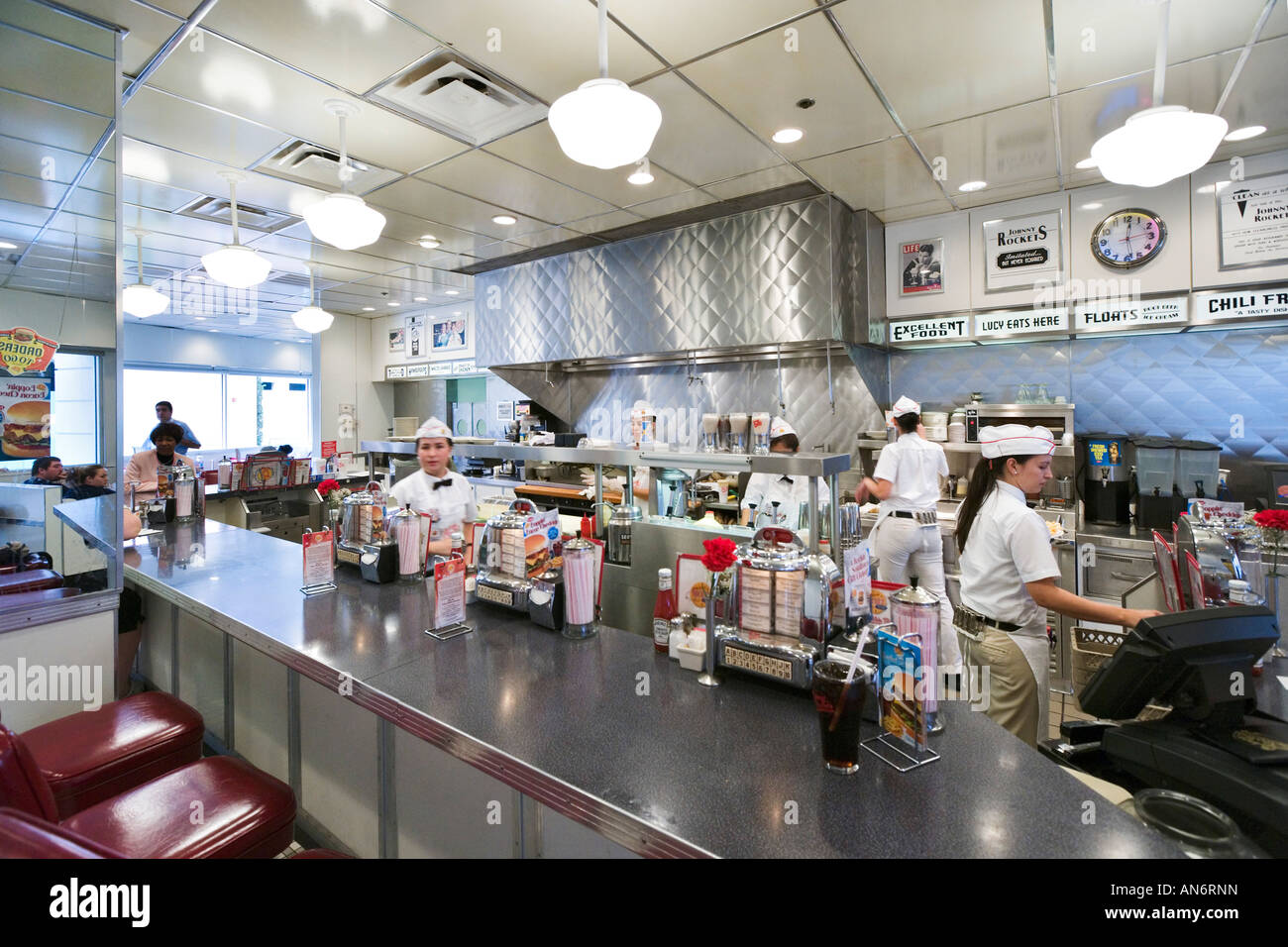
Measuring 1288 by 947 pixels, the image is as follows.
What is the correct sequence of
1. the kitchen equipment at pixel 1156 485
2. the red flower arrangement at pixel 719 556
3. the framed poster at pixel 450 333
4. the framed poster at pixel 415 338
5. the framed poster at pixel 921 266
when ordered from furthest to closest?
the framed poster at pixel 415 338 < the framed poster at pixel 450 333 < the framed poster at pixel 921 266 < the kitchen equipment at pixel 1156 485 < the red flower arrangement at pixel 719 556

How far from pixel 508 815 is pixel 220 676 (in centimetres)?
193

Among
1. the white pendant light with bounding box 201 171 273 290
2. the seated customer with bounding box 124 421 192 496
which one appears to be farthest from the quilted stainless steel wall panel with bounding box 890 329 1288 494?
the seated customer with bounding box 124 421 192 496

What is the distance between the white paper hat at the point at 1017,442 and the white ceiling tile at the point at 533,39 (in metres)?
2.19

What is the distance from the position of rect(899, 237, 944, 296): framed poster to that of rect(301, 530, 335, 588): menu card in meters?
4.41

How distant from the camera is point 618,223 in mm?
5000

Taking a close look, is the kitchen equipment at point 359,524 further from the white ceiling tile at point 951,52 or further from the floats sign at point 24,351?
the white ceiling tile at point 951,52

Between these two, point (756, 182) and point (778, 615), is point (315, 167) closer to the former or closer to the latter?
point (756, 182)

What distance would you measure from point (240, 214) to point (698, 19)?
397 cm

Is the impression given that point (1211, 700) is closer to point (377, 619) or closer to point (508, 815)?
point (508, 815)

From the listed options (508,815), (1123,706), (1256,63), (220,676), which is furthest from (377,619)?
(1256,63)

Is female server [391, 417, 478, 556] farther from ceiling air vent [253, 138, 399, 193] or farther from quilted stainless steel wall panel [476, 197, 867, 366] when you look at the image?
quilted stainless steel wall panel [476, 197, 867, 366]

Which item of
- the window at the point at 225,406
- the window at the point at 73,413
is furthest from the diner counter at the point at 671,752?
the window at the point at 225,406

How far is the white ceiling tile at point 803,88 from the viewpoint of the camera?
255cm

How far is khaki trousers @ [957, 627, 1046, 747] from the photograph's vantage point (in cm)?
224
